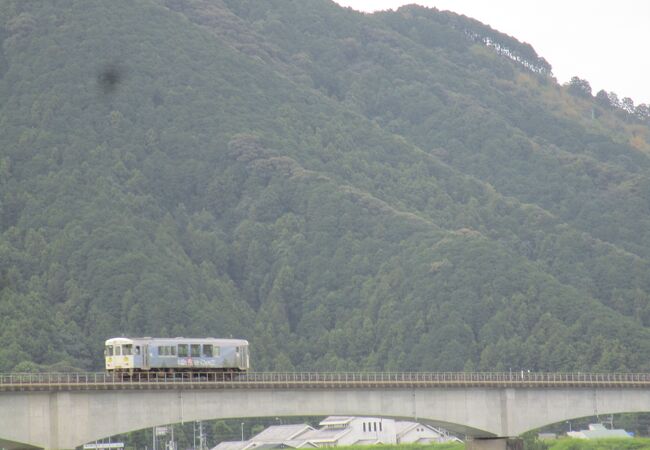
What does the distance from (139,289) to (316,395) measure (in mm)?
96466

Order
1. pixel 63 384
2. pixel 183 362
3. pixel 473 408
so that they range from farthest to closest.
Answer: pixel 473 408 < pixel 183 362 < pixel 63 384

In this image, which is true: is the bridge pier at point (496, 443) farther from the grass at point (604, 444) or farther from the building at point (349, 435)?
the building at point (349, 435)

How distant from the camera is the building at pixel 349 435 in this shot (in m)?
159

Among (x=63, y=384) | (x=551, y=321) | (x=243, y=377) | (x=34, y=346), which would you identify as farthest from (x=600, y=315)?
(x=63, y=384)

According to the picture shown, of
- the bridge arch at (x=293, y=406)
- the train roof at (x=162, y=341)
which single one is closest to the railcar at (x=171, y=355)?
the train roof at (x=162, y=341)

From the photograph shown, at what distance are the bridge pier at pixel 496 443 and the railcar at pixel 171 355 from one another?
20387mm

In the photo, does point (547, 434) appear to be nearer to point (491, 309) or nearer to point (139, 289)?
point (491, 309)

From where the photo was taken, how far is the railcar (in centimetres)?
10012

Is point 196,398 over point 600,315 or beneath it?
beneath

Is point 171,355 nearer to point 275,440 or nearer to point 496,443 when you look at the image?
point 496,443

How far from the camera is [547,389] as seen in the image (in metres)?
115

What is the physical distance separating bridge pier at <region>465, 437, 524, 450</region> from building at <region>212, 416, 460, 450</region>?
147ft

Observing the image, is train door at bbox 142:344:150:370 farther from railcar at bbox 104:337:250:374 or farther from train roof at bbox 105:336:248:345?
train roof at bbox 105:336:248:345

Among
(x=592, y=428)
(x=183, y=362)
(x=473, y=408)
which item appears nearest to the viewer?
(x=183, y=362)
